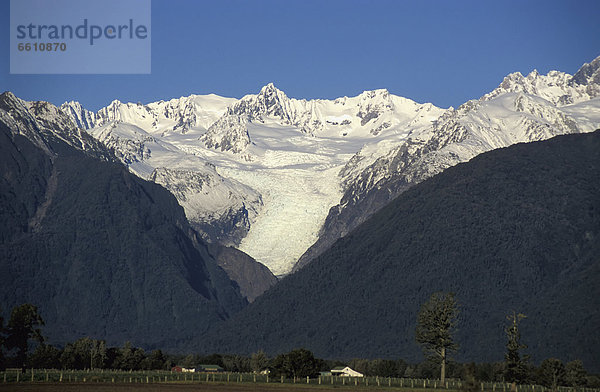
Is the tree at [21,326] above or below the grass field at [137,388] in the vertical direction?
above

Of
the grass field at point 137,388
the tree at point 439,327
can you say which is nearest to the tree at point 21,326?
the grass field at point 137,388

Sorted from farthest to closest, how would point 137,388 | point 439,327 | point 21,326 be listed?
point 21,326
point 439,327
point 137,388

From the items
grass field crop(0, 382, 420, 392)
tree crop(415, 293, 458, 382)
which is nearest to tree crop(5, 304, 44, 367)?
grass field crop(0, 382, 420, 392)

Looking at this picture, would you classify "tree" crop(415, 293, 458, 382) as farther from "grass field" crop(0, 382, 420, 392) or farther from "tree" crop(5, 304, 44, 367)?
"tree" crop(5, 304, 44, 367)

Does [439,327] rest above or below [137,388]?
above

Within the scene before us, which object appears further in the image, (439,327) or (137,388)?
(439,327)

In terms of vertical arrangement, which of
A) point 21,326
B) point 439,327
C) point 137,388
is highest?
point 21,326

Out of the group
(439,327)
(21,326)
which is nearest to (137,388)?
(21,326)

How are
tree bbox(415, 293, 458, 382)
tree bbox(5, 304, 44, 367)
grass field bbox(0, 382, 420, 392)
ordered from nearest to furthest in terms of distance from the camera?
grass field bbox(0, 382, 420, 392), tree bbox(415, 293, 458, 382), tree bbox(5, 304, 44, 367)

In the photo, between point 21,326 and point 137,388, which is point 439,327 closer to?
point 137,388

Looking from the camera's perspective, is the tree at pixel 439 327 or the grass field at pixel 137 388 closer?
the grass field at pixel 137 388

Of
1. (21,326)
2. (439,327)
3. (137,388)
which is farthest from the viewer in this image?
(21,326)

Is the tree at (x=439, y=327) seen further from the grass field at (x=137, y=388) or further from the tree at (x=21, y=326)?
the tree at (x=21, y=326)

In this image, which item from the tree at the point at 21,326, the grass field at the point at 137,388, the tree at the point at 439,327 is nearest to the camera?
the grass field at the point at 137,388
